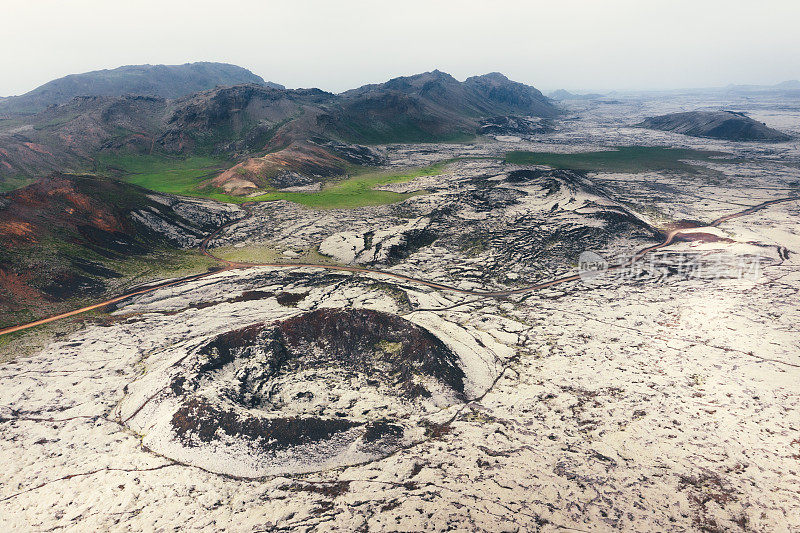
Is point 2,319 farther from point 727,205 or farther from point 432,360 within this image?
point 727,205

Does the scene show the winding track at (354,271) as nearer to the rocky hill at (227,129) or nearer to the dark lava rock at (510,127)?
the rocky hill at (227,129)

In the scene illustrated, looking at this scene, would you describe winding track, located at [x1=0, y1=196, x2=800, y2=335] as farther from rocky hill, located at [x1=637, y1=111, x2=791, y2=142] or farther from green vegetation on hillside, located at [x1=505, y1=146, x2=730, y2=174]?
rocky hill, located at [x1=637, y1=111, x2=791, y2=142]

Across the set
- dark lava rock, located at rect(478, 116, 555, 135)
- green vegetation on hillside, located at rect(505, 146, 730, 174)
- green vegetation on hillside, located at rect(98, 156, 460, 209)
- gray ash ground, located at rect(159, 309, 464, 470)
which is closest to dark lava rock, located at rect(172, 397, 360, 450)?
gray ash ground, located at rect(159, 309, 464, 470)

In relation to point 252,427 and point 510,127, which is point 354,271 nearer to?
point 252,427

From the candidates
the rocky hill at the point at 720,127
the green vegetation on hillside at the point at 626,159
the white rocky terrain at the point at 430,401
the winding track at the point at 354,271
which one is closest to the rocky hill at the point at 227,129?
the winding track at the point at 354,271

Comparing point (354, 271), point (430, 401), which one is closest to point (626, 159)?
point (354, 271)
